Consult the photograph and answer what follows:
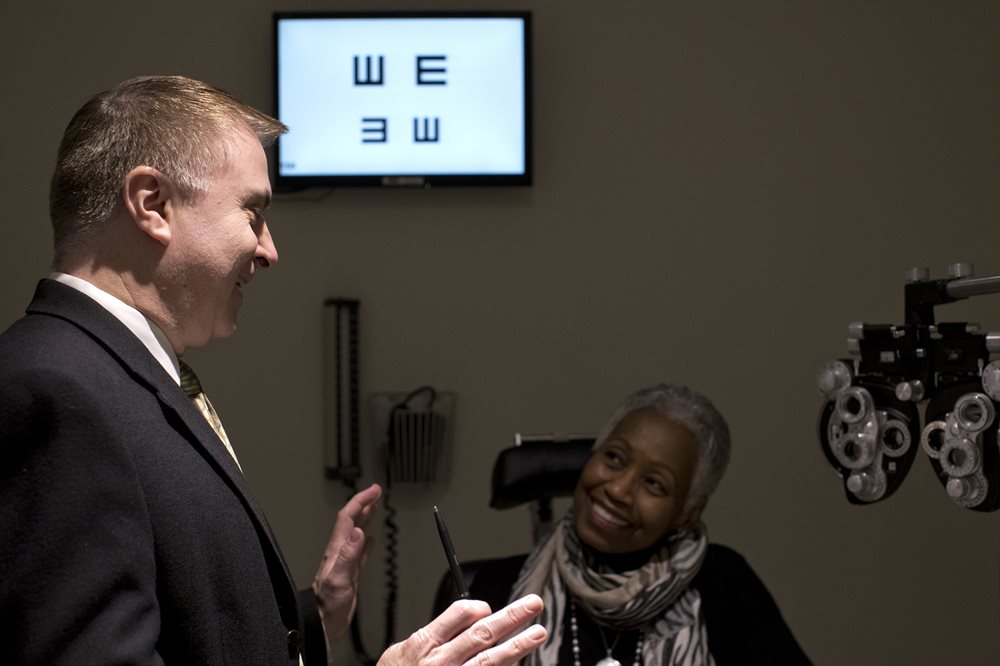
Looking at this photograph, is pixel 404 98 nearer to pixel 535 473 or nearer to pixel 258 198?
pixel 535 473

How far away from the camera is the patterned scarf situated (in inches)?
92.8

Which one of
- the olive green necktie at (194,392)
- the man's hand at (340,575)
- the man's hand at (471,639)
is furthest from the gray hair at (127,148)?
the man's hand at (340,575)

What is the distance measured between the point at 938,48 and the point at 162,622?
3.20 metres

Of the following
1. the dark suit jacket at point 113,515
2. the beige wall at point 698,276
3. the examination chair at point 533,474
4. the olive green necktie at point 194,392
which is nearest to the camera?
the dark suit jacket at point 113,515

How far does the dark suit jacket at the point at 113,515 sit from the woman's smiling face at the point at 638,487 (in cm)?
A: 120

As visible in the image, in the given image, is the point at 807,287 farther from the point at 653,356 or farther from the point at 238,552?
the point at 238,552

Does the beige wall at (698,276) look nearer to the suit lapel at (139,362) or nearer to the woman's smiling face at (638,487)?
the woman's smiling face at (638,487)

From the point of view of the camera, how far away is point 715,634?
244 cm

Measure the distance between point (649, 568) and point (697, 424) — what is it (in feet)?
1.16

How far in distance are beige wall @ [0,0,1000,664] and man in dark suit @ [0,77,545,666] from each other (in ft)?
6.61

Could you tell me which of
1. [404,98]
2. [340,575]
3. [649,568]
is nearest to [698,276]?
[404,98]

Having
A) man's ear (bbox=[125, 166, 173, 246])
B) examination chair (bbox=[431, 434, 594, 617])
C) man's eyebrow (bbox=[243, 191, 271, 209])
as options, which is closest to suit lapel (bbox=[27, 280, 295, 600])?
man's ear (bbox=[125, 166, 173, 246])

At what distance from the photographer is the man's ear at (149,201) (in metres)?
Result: 1.28

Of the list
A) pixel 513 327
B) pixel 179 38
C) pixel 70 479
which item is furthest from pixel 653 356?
pixel 70 479
